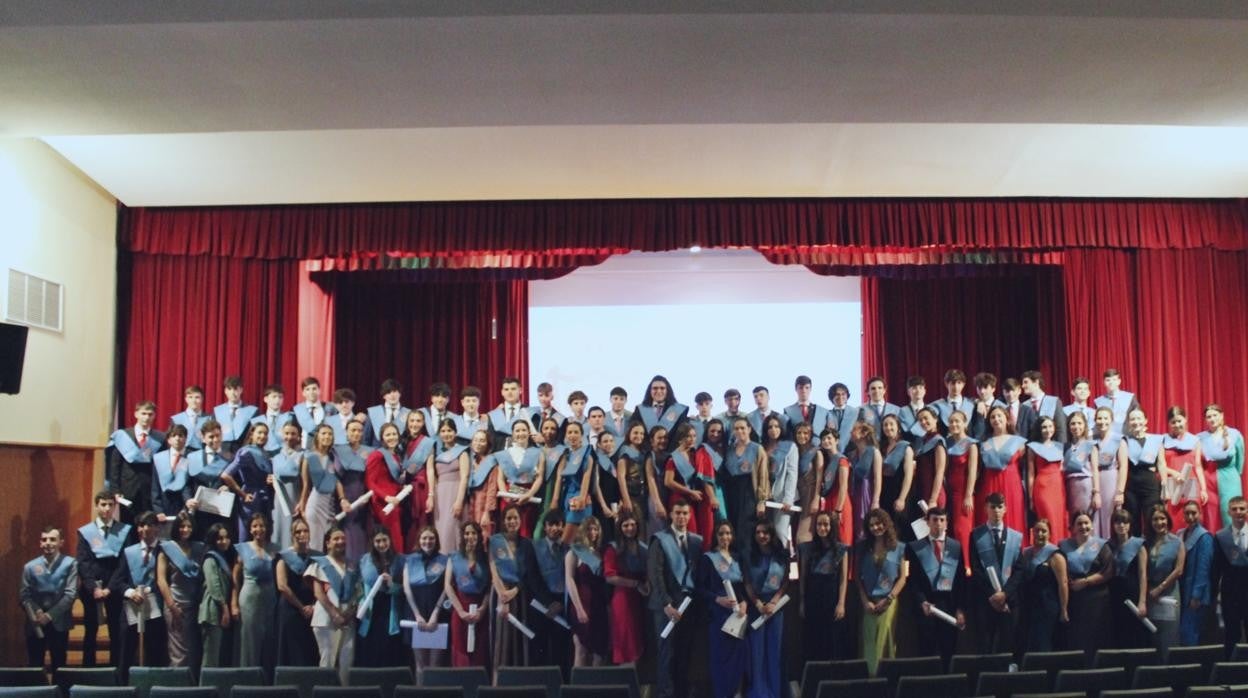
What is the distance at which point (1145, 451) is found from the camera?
26.0ft

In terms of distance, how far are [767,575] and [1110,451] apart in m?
2.94

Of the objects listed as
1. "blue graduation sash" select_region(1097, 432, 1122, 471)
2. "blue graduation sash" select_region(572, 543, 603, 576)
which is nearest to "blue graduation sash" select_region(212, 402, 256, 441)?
"blue graduation sash" select_region(572, 543, 603, 576)

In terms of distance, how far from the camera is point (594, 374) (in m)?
11.3

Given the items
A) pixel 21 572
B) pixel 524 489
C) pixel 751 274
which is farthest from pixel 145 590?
pixel 751 274

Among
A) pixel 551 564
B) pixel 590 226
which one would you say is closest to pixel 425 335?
pixel 590 226

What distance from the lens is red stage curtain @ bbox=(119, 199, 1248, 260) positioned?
379 inches

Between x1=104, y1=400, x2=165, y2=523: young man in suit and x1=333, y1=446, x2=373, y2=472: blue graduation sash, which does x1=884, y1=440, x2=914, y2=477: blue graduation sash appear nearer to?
x1=333, y1=446, x2=373, y2=472: blue graduation sash

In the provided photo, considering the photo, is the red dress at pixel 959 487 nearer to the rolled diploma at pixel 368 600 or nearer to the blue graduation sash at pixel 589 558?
the blue graduation sash at pixel 589 558

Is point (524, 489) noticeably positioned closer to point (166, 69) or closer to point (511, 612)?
point (511, 612)

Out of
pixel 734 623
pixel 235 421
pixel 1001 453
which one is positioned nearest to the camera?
pixel 734 623

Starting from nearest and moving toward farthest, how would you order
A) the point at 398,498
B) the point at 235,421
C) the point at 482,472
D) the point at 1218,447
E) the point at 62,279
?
the point at 398,498, the point at 482,472, the point at 1218,447, the point at 235,421, the point at 62,279

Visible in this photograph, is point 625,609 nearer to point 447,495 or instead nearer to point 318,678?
point 447,495

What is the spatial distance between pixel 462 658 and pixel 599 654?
33.3 inches

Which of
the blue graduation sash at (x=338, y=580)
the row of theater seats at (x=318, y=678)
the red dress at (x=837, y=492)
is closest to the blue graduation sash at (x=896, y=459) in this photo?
the red dress at (x=837, y=492)
